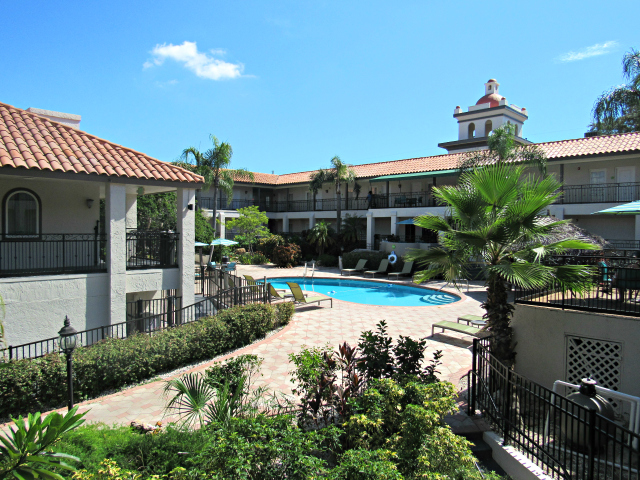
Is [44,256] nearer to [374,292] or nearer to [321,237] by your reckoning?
[374,292]

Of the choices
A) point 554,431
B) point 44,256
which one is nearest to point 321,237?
point 44,256

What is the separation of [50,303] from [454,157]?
92.3 feet

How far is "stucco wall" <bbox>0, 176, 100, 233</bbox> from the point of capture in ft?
38.6

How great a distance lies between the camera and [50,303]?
9.74 m

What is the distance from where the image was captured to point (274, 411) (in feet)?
21.3

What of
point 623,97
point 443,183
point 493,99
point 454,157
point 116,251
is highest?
point 493,99

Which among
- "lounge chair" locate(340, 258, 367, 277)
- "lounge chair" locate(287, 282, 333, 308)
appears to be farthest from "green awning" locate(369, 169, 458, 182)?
"lounge chair" locate(287, 282, 333, 308)

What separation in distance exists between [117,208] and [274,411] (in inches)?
280

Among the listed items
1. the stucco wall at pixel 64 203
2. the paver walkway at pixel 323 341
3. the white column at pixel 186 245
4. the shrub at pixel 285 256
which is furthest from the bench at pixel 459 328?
the shrub at pixel 285 256

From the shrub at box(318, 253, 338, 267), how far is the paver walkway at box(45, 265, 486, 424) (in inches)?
471

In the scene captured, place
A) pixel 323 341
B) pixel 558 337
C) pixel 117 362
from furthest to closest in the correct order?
pixel 323 341 → pixel 117 362 → pixel 558 337

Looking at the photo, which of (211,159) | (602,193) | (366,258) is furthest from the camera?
(211,159)

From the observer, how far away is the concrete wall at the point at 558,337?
21.0ft

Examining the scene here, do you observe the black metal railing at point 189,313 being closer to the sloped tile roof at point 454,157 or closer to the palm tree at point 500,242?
the palm tree at point 500,242
